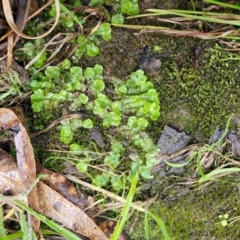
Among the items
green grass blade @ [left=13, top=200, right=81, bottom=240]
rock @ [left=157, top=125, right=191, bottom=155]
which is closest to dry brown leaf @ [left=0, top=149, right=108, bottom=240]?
green grass blade @ [left=13, top=200, right=81, bottom=240]

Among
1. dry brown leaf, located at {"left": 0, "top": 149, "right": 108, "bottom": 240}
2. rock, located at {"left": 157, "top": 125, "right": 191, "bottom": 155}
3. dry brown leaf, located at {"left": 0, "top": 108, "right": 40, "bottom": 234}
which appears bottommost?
dry brown leaf, located at {"left": 0, "top": 149, "right": 108, "bottom": 240}

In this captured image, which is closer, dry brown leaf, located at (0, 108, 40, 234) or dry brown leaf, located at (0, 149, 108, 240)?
dry brown leaf, located at (0, 108, 40, 234)

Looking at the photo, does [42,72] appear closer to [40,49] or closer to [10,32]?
[40,49]

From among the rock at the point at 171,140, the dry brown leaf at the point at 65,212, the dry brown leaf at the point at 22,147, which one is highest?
the dry brown leaf at the point at 22,147

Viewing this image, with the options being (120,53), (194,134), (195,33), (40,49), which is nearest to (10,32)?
(40,49)

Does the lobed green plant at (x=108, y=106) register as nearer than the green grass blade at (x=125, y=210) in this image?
No

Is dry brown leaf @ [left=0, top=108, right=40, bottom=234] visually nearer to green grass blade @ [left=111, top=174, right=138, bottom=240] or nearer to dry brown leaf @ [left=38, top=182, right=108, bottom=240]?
dry brown leaf @ [left=38, top=182, right=108, bottom=240]

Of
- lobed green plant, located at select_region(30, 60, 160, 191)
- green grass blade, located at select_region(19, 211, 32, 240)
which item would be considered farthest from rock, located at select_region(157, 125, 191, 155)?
green grass blade, located at select_region(19, 211, 32, 240)

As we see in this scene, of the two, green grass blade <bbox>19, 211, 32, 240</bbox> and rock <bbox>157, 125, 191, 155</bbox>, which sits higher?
rock <bbox>157, 125, 191, 155</bbox>

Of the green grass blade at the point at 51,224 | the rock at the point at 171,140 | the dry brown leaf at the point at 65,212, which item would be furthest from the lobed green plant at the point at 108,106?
the green grass blade at the point at 51,224

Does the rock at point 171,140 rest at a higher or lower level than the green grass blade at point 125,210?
higher

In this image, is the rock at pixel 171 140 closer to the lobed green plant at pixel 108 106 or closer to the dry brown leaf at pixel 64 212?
the lobed green plant at pixel 108 106
